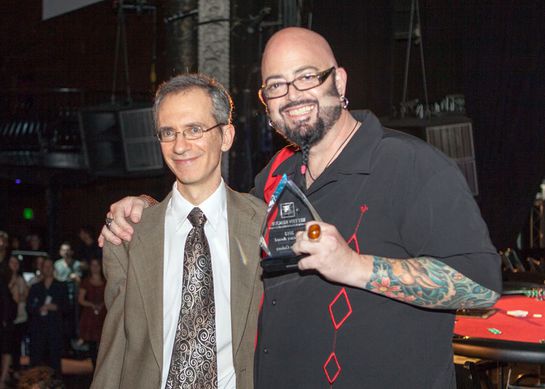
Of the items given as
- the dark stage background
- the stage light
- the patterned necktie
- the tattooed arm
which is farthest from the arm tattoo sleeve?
the stage light

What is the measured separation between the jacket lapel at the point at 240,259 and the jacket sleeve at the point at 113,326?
312mm

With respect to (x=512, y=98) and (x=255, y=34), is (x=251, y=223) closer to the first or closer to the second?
(x=255, y=34)

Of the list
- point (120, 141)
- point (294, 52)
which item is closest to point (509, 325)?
point (294, 52)

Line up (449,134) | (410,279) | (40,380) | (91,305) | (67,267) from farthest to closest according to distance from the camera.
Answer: (67,267) < (91,305) < (449,134) < (40,380) < (410,279)

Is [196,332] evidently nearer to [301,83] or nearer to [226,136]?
[226,136]

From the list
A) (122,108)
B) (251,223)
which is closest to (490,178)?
(122,108)

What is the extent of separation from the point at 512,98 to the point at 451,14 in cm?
104

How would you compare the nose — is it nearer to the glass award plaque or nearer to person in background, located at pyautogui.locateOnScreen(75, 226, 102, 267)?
the glass award plaque

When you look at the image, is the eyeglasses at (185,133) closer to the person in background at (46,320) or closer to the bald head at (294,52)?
the bald head at (294,52)

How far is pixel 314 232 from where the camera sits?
167 centimetres

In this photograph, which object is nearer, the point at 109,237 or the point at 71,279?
the point at 109,237

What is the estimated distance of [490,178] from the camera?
311 inches

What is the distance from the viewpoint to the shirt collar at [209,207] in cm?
232

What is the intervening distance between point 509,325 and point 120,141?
4.70m
